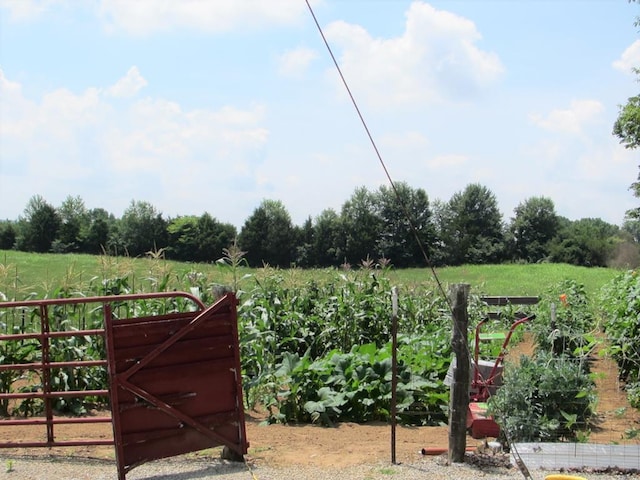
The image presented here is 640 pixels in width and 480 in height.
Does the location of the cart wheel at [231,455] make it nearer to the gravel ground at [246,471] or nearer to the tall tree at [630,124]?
the gravel ground at [246,471]

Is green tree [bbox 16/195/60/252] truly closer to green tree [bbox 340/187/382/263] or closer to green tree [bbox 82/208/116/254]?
green tree [bbox 82/208/116/254]

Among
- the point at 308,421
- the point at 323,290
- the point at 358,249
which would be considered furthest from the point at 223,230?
the point at 308,421

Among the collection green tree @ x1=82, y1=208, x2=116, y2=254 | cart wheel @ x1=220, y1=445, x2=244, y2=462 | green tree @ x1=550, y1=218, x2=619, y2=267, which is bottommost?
cart wheel @ x1=220, y1=445, x2=244, y2=462

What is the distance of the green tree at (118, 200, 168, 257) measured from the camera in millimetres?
61469

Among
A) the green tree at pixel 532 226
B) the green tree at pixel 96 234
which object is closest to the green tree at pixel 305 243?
the green tree at pixel 96 234

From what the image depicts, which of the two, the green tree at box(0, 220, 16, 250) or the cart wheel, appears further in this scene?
the green tree at box(0, 220, 16, 250)

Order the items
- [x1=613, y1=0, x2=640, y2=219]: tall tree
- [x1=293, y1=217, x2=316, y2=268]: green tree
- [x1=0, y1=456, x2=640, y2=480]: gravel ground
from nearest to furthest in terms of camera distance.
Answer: [x1=0, y1=456, x2=640, y2=480]: gravel ground → [x1=613, y1=0, x2=640, y2=219]: tall tree → [x1=293, y1=217, x2=316, y2=268]: green tree

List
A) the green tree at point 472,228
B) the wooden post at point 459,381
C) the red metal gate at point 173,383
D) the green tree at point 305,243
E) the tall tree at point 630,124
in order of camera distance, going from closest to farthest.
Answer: the red metal gate at point 173,383 → the wooden post at point 459,381 → the tall tree at point 630,124 → the green tree at point 305,243 → the green tree at point 472,228

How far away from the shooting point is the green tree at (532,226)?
76500 millimetres

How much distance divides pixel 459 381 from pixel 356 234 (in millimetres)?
62872

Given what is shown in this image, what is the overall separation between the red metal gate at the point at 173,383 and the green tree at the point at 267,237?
56.5 metres

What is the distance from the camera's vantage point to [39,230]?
206 ft

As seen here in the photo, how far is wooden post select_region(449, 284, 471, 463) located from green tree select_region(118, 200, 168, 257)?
55.8 m

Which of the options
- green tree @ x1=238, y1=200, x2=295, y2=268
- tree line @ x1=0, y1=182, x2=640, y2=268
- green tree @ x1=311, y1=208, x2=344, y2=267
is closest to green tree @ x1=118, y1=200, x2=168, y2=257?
tree line @ x1=0, y1=182, x2=640, y2=268
